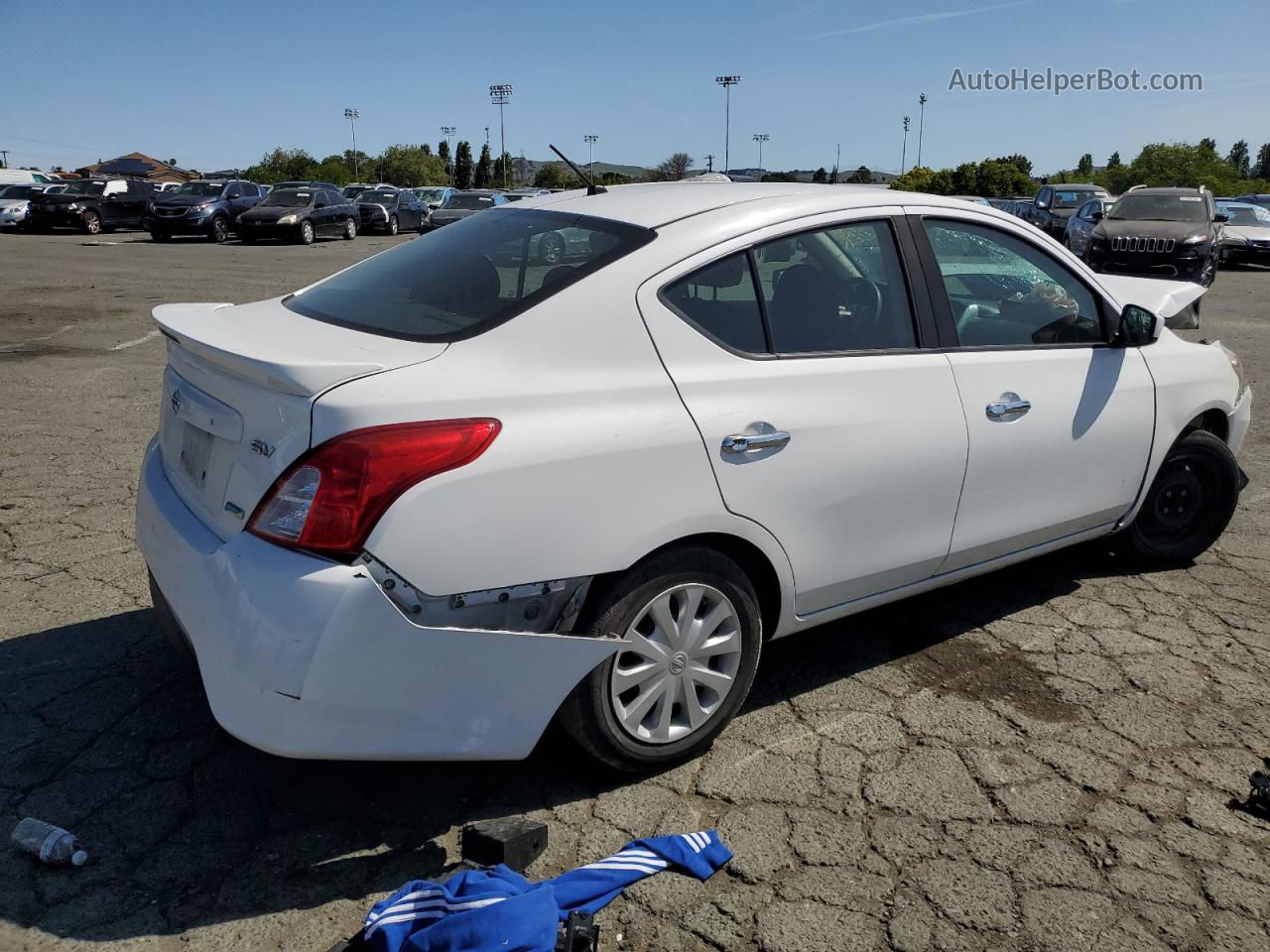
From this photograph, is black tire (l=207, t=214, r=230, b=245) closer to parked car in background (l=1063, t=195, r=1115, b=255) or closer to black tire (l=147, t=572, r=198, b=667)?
parked car in background (l=1063, t=195, r=1115, b=255)

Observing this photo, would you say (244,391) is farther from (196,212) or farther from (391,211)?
(391,211)

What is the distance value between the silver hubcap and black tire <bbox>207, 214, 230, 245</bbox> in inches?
1110

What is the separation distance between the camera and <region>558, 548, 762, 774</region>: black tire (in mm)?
2787

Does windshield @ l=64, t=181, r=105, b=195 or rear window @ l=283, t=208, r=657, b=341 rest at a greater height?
windshield @ l=64, t=181, r=105, b=195

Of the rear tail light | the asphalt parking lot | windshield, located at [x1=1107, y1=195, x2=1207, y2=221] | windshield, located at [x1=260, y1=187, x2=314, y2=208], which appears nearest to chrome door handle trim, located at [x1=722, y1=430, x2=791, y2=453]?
the rear tail light

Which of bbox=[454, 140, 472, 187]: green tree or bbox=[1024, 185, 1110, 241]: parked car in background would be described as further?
bbox=[454, 140, 472, 187]: green tree

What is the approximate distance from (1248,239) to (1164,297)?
880 inches

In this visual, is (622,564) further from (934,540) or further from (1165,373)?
(1165,373)

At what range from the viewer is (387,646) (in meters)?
2.46

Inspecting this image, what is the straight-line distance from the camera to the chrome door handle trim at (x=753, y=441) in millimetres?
2947

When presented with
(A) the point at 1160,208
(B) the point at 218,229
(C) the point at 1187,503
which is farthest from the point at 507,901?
(B) the point at 218,229

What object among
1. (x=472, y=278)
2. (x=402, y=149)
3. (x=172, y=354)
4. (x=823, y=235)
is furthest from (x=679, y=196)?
(x=402, y=149)

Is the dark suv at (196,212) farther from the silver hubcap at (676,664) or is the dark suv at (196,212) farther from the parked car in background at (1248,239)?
the silver hubcap at (676,664)

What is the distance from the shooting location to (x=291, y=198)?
91.6 ft
